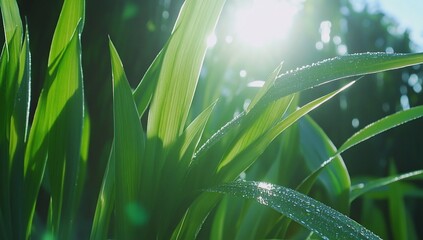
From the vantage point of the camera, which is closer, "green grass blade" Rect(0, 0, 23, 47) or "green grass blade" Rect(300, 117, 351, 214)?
"green grass blade" Rect(0, 0, 23, 47)

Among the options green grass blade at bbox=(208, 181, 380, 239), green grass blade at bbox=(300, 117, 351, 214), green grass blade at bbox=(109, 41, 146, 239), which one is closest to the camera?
green grass blade at bbox=(208, 181, 380, 239)

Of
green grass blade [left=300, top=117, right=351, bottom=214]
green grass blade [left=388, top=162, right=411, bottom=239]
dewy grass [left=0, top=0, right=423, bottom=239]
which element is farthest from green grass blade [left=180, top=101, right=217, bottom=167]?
green grass blade [left=388, top=162, right=411, bottom=239]

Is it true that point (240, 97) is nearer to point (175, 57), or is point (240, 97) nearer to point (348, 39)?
point (175, 57)

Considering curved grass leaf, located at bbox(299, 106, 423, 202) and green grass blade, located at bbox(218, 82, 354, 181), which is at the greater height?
curved grass leaf, located at bbox(299, 106, 423, 202)

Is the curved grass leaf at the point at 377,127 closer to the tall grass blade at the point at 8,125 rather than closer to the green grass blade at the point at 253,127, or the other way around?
the green grass blade at the point at 253,127

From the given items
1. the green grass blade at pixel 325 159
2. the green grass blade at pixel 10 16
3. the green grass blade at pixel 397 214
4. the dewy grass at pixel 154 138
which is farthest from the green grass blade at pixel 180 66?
the green grass blade at pixel 397 214

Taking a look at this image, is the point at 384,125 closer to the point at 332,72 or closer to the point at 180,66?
the point at 332,72

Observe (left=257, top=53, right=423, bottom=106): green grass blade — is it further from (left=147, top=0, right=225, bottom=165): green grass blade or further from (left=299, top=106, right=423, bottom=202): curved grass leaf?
(left=299, top=106, right=423, bottom=202): curved grass leaf

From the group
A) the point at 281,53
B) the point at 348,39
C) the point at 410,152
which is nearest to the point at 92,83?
the point at 281,53
